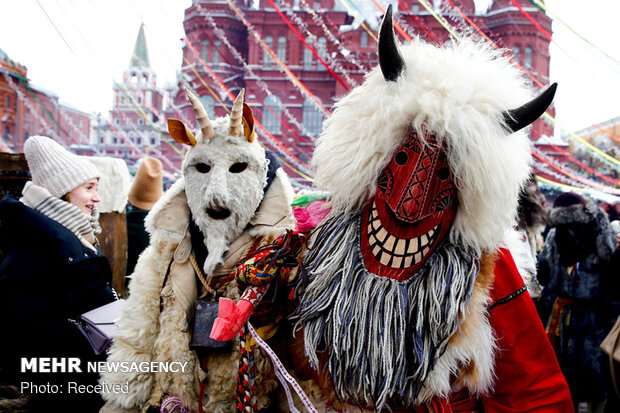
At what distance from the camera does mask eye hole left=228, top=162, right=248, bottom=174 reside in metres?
1.92

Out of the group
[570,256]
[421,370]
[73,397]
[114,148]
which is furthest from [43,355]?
[114,148]

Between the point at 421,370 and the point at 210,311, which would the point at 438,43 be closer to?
the point at 421,370

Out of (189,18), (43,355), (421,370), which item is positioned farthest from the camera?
(189,18)

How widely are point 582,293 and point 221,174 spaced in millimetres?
3190

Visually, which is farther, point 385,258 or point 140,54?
point 140,54

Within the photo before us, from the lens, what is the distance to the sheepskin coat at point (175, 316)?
1.77m

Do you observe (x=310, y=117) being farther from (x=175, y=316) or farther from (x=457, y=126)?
(x=457, y=126)

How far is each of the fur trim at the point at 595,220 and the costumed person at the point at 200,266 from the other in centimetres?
273

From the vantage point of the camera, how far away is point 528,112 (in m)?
1.21

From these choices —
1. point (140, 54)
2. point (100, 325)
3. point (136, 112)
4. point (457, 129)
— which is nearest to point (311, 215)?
point (457, 129)

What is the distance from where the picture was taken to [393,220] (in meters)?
1.29

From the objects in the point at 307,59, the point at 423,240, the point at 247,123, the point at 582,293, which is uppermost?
the point at 307,59

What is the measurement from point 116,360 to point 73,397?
2.12ft

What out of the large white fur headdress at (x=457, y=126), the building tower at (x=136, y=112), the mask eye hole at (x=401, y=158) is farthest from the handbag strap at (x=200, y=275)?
the building tower at (x=136, y=112)
